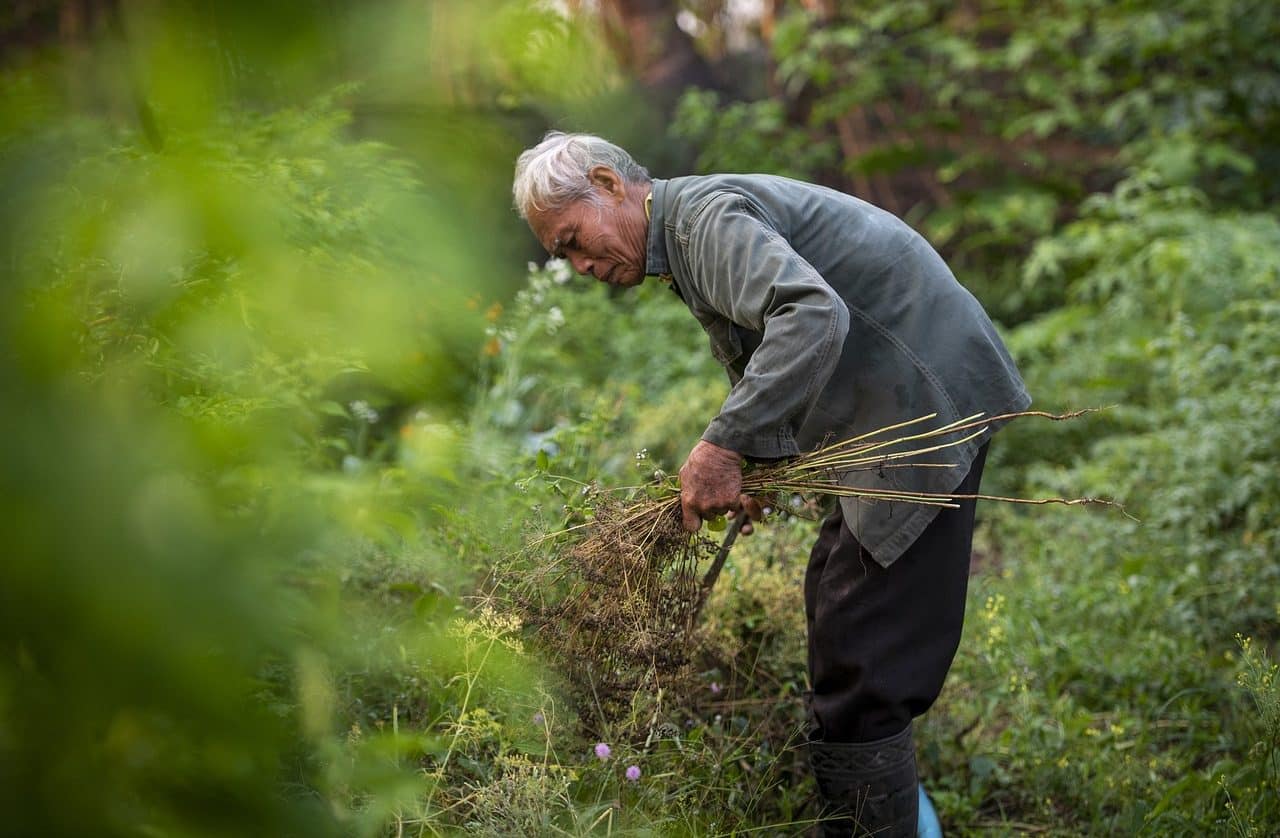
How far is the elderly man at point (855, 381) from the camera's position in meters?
2.22

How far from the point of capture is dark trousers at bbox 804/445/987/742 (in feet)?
7.75

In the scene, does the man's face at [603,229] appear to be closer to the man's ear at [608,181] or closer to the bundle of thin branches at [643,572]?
the man's ear at [608,181]

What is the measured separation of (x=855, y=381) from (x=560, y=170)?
82 cm

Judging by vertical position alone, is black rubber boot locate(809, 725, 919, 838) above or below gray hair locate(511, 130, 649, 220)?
below

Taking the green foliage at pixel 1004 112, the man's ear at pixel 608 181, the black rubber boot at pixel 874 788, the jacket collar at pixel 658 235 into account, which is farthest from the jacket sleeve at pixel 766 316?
the green foliage at pixel 1004 112

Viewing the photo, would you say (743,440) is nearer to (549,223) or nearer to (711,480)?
(711,480)

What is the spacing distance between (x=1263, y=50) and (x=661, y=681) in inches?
281

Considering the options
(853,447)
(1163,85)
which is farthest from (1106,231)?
(853,447)

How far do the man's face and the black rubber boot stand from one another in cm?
123

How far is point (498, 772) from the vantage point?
2395 mm

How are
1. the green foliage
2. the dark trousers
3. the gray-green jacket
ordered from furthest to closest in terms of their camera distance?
the green foliage, the dark trousers, the gray-green jacket

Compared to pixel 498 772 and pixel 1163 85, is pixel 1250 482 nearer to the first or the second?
pixel 498 772

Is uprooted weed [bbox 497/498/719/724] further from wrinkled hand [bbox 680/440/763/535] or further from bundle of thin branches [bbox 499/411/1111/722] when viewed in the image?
wrinkled hand [bbox 680/440/763/535]

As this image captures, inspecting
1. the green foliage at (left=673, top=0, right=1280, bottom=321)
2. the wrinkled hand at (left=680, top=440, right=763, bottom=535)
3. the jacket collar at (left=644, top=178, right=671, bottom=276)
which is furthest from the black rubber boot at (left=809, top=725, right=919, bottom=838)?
the green foliage at (left=673, top=0, right=1280, bottom=321)
